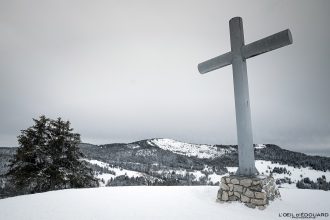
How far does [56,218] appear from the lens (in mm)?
4953

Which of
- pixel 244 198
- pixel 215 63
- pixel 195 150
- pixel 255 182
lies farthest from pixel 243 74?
pixel 195 150

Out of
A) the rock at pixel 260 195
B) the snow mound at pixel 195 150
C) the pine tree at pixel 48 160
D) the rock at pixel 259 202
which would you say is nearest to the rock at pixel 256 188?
the rock at pixel 260 195

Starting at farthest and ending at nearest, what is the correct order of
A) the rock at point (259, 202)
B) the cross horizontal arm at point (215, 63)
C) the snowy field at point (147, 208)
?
the cross horizontal arm at point (215, 63)
the rock at point (259, 202)
the snowy field at point (147, 208)

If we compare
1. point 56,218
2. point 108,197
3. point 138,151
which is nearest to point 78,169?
point 108,197

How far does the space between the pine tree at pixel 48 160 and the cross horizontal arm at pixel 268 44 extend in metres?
16.0

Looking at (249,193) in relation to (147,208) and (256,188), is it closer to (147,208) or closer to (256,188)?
(256,188)

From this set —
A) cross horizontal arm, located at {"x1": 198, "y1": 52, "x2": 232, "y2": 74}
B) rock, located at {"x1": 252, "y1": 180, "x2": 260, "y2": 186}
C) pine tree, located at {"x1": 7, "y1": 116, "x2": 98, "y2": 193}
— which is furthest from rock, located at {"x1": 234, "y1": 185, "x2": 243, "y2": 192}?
pine tree, located at {"x1": 7, "y1": 116, "x2": 98, "y2": 193}

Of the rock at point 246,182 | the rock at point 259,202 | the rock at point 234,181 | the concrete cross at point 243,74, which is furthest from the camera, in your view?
the concrete cross at point 243,74

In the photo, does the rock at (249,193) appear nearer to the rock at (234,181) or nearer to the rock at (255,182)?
the rock at (255,182)

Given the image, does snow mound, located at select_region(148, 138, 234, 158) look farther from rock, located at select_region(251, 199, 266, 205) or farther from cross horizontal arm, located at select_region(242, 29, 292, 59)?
rock, located at select_region(251, 199, 266, 205)

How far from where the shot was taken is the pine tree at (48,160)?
57.4 feet

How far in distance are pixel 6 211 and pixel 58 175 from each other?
41.0ft

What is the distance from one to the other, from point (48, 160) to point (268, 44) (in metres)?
17.9

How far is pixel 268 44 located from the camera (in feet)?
22.5
